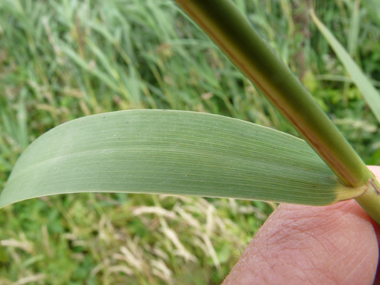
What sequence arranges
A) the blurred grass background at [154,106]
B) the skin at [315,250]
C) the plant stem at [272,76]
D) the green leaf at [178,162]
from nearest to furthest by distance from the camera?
the plant stem at [272,76], the green leaf at [178,162], the skin at [315,250], the blurred grass background at [154,106]

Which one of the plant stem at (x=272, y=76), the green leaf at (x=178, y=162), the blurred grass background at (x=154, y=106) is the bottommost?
the blurred grass background at (x=154, y=106)

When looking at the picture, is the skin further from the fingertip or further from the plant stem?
the plant stem

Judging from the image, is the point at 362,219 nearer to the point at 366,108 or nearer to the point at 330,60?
the point at 366,108

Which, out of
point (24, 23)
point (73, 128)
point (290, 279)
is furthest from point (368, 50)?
point (24, 23)

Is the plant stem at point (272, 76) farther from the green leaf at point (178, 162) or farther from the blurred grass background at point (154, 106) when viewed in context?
the blurred grass background at point (154, 106)

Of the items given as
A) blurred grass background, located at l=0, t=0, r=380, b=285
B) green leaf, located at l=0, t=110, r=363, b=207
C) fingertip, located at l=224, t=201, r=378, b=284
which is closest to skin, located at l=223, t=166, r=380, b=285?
fingertip, located at l=224, t=201, r=378, b=284

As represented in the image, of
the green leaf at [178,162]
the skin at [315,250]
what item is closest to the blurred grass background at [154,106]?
the skin at [315,250]

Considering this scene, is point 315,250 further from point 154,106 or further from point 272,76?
point 154,106
